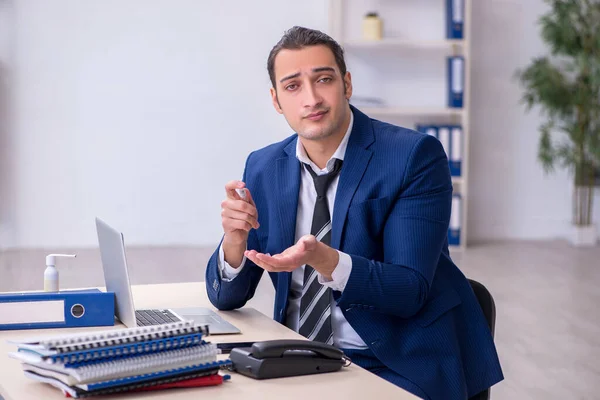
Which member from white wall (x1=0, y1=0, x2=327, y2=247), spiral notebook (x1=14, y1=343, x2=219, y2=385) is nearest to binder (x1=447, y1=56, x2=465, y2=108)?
white wall (x1=0, y1=0, x2=327, y2=247)

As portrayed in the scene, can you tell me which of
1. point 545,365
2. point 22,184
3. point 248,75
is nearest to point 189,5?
point 248,75

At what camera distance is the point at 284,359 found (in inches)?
65.0

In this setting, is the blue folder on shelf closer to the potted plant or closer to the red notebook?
the potted plant

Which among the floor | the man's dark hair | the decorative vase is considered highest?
the decorative vase

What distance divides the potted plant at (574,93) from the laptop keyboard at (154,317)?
5.54 meters

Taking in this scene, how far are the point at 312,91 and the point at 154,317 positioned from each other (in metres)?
0.65

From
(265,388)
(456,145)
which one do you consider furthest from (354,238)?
(456,145)

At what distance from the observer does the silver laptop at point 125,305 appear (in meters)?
1.91

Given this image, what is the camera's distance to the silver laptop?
6.28ft

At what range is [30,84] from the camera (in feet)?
23.1

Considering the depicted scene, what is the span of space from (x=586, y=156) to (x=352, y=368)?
20.3ft

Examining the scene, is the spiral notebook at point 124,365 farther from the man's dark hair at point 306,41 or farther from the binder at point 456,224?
the binder at point 456,224

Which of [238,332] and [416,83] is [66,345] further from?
[416,83]

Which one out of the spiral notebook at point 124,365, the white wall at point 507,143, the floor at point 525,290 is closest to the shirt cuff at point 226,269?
the spiral notebook at point 124,365
